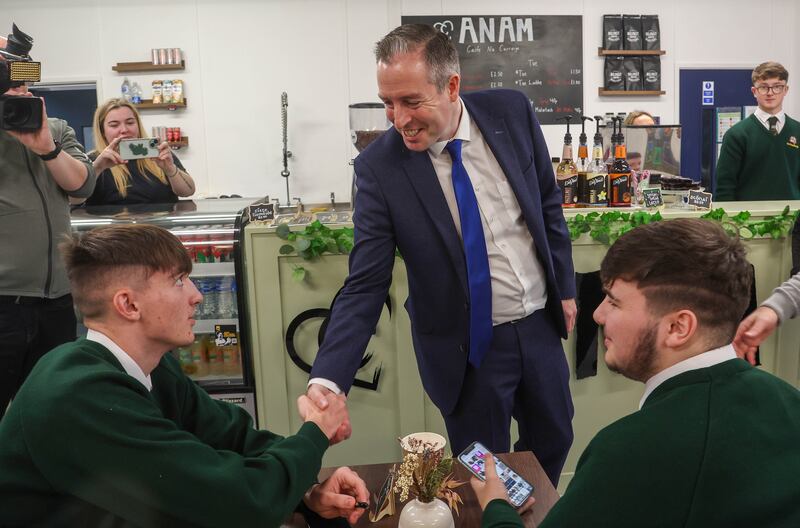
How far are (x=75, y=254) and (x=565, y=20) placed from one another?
6.04 meters

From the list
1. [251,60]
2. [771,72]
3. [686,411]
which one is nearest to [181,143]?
[251,60]

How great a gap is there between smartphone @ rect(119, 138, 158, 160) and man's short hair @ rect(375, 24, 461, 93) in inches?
63.8

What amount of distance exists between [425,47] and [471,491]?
3.53ft

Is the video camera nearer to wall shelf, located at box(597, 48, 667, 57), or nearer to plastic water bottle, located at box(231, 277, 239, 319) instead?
plastic water bottle, located at box(231, 277, 239, 319)

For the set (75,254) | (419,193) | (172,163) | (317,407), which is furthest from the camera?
(172,163)

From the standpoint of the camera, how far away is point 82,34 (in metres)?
6.39

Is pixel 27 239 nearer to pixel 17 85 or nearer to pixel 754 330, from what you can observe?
pixel 17 85

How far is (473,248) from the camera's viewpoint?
199 centimetres

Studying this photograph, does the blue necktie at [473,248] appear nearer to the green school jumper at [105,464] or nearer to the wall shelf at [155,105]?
the green school jumper at [105,464]

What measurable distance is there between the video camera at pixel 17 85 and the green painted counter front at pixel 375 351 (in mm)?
949

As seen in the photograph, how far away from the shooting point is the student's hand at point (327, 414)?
159cm

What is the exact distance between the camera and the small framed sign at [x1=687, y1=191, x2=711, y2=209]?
3066 mm

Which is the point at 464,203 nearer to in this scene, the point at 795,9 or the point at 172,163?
the point at 172,163

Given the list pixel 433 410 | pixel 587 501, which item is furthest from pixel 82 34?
pixel 587 501
